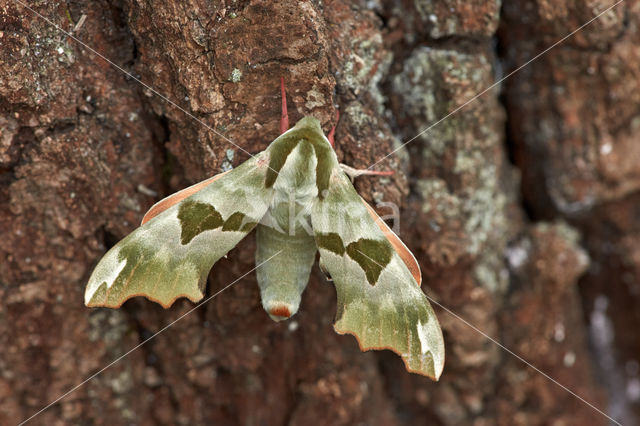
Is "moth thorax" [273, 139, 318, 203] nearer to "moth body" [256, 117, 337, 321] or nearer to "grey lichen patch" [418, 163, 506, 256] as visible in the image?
"moth body" [256, 117, 337, 321]

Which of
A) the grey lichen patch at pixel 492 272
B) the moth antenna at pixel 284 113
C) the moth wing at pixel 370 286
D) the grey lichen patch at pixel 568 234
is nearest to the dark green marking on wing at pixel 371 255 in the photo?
the moth wing at pixel 370 286

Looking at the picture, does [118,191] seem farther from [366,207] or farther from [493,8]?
[493,8]

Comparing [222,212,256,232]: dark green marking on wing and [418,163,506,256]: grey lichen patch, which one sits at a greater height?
[222,212,256,232]: dark green marking on wing

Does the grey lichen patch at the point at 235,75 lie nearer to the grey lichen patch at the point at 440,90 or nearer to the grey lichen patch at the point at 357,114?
the grey lichen patch at the point at 357,114

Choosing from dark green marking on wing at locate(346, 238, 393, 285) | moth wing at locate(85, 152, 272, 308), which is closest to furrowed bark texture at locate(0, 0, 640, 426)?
moth wing at locate(85, 152, 272, 308)

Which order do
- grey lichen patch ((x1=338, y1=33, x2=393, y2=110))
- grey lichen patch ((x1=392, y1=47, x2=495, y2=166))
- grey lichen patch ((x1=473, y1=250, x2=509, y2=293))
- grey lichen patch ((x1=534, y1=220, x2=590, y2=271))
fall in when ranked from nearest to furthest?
grey lichen patch ((x1=338, y1=33, x2=393, y2=110)) → grey lichen patch ((x1=392, y1=47, x2=495, y2=166)) → grey lichen patch ((x1=473, y1=250, x2=509, y2=293)) → grey lichen patch ((x1=534, y1=220, x2=590, y2=271))
